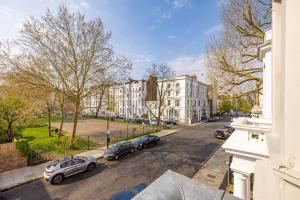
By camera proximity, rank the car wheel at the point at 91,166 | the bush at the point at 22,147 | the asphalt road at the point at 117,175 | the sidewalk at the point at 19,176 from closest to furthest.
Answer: the asphalt road at the point at 117,175
the sidewalk at the point at 19,176
the car wheel at the point at 91,166
the bush at the point at 22,147

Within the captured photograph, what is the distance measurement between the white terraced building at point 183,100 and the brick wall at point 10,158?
3571cm

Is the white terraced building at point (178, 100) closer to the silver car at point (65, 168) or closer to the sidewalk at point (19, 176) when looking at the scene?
the sidewalk at point (19, 176)

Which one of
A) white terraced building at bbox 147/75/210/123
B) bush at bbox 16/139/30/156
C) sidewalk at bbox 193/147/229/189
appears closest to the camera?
sidewalk at bbox 193/147/229/189

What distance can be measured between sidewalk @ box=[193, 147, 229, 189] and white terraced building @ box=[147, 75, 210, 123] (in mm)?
28716

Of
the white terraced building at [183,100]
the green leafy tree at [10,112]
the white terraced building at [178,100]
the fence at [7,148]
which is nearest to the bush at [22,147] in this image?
the fence at [7,148]

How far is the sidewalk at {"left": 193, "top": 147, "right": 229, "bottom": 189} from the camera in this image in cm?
1118

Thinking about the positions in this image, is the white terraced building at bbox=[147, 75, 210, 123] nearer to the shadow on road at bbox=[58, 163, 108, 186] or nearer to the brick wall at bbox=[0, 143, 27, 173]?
the shadow on road at bbox=[58, 163, 108, 186]

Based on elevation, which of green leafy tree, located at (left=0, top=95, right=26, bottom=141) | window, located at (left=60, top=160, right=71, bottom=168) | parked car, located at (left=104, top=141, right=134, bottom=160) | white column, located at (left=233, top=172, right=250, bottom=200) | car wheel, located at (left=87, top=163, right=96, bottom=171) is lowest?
car wheel, located at (left=87, top=163, right=96, bottom=171)

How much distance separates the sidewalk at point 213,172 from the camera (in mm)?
11180

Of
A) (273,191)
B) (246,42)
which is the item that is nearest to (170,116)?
(246,42)

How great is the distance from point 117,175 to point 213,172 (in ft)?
26.4

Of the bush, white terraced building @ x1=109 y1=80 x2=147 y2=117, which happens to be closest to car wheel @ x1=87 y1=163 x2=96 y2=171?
the bush

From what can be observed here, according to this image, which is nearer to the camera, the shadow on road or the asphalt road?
the asphalt road

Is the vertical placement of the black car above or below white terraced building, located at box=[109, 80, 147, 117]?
below
